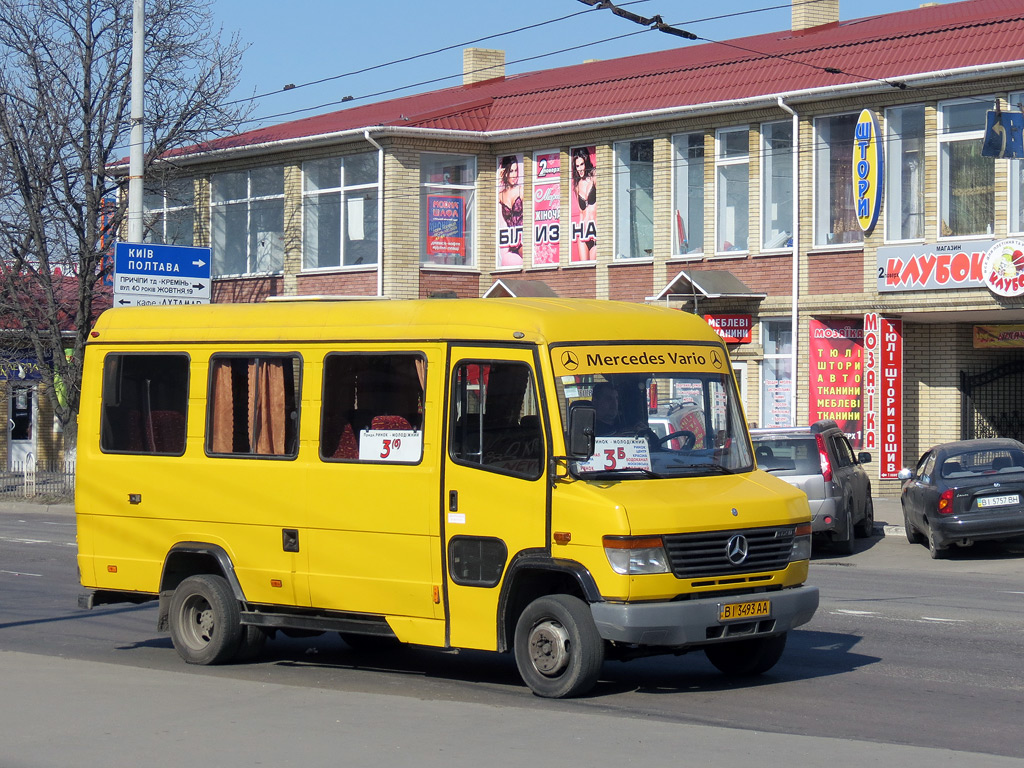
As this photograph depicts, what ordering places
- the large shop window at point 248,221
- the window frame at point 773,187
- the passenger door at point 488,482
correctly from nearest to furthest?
1. the passenger door at point 488,482
2. the window frame at point 773,187
3. the large shop window at point 248,221

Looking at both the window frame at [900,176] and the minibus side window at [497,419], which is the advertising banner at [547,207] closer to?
the window frame at [900,176]

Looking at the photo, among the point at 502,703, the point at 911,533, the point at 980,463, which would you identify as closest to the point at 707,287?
the point at 911,533

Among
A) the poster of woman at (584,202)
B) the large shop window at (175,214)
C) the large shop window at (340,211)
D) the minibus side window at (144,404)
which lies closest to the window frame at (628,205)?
the poster of woman at (584,202)

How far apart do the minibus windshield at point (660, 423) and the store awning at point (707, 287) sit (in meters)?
18.1

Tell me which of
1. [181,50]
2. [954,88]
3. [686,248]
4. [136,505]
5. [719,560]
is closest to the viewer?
[719,560]

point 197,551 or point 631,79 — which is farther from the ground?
point 631,79

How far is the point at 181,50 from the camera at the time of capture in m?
32.0

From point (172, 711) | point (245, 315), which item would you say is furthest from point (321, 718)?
point (245, 315)

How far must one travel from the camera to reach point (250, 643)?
36.4 ft

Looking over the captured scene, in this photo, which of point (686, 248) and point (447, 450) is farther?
point (686, 248)

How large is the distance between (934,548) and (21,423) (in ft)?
99.2

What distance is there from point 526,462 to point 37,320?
2649 cm

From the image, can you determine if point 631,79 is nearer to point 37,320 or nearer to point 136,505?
point 37,320

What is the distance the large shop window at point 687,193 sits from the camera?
97.0 ft
